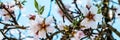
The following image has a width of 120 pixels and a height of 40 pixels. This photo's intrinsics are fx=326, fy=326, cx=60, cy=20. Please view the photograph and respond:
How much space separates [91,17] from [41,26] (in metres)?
0.21

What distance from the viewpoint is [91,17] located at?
4.43 feet

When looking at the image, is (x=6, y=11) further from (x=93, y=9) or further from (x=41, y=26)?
(x=93, y=9)

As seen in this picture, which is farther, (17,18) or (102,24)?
(17,18)

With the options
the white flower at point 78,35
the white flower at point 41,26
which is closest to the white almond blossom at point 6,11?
the white flower at point 41,26

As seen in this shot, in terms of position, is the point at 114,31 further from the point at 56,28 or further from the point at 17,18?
the point at 17,18

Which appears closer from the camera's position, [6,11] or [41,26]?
[41,26]

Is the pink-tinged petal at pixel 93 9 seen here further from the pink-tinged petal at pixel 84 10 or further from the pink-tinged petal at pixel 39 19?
the pink-tinged petal at pixel 39 19

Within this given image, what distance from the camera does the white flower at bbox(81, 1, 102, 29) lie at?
4.27 ft

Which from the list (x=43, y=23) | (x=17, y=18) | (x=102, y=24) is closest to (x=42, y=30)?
(x=43, y=23)

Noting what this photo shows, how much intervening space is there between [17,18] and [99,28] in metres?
0.36

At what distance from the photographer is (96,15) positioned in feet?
4.41

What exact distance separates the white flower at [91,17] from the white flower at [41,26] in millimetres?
131

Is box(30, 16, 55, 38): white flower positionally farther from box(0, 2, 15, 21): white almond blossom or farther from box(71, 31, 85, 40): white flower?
box(0, 2, 15, 21): white almond blossom

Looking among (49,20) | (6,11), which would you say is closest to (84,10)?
(49,20)
